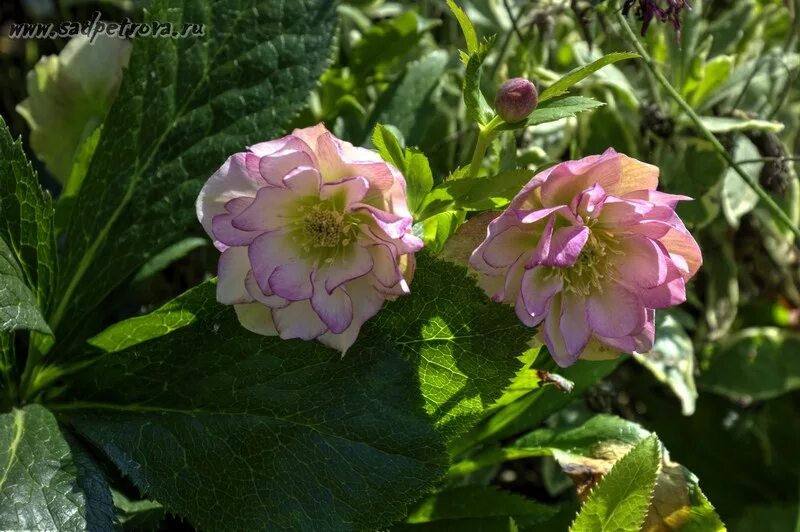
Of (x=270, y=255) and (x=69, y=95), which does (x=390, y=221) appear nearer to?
(x=270, y=255)

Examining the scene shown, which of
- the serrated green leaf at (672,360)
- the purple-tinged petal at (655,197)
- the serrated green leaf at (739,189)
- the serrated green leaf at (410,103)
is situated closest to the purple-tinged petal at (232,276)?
the purple-tinged petal at (655,197)

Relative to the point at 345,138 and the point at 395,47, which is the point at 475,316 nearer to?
the point at 345,138

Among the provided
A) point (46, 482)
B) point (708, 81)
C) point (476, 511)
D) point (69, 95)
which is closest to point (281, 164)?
point (46, 482)

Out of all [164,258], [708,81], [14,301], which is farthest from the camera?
[708,81]

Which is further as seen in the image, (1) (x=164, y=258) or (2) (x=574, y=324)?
(1) (x=164, y=258)

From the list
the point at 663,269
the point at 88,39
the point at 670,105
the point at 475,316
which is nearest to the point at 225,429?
the point at 475,316

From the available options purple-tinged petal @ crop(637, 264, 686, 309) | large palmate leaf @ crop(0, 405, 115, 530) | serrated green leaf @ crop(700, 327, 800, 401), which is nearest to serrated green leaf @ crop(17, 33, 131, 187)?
large palmate leaf @ crop(0, 405, 115, 530)
